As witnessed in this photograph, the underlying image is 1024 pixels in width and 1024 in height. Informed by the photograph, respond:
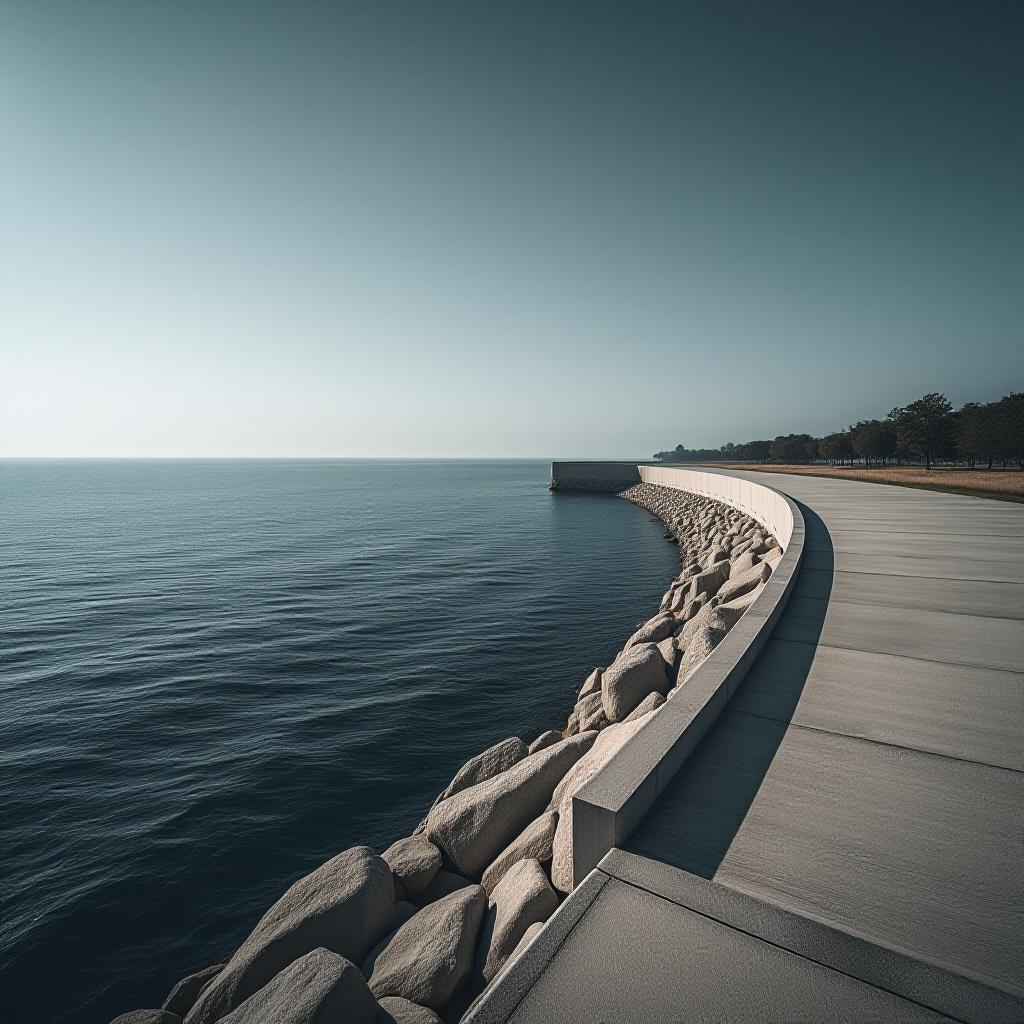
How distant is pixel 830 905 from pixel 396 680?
9485 mm

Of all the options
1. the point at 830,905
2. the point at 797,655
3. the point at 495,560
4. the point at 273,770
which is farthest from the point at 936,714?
the point at 495,560

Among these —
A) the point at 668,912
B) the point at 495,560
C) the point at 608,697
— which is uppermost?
the point at 668,912

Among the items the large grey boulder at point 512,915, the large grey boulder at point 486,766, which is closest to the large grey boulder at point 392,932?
the large grey boulder at point 512,915

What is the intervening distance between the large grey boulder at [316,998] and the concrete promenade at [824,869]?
1.25 meters

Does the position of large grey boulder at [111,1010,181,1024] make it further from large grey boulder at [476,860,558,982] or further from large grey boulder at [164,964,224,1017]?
large grey boulder at [476,860,558,982]

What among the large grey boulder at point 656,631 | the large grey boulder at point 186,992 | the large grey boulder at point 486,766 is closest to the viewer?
the large grey boulder at point 186,992

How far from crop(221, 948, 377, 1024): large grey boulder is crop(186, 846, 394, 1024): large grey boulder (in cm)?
54

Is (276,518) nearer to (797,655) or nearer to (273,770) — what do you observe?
(273,770)

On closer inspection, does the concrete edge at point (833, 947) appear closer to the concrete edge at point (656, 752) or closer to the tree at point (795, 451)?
the concrete edge at point (656, 752)

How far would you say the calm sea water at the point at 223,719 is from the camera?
549 cm

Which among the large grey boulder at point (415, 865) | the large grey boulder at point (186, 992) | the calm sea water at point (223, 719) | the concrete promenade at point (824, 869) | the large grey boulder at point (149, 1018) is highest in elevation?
the concrete promenade at point (824, 869)

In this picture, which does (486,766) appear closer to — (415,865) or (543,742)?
(543,742)

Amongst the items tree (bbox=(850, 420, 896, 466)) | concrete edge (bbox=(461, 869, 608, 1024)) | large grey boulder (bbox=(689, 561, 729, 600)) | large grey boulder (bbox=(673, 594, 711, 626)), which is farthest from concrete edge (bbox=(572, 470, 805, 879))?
tree (bbox=(850, 420, 896, 466))

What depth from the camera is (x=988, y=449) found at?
60594 mm
